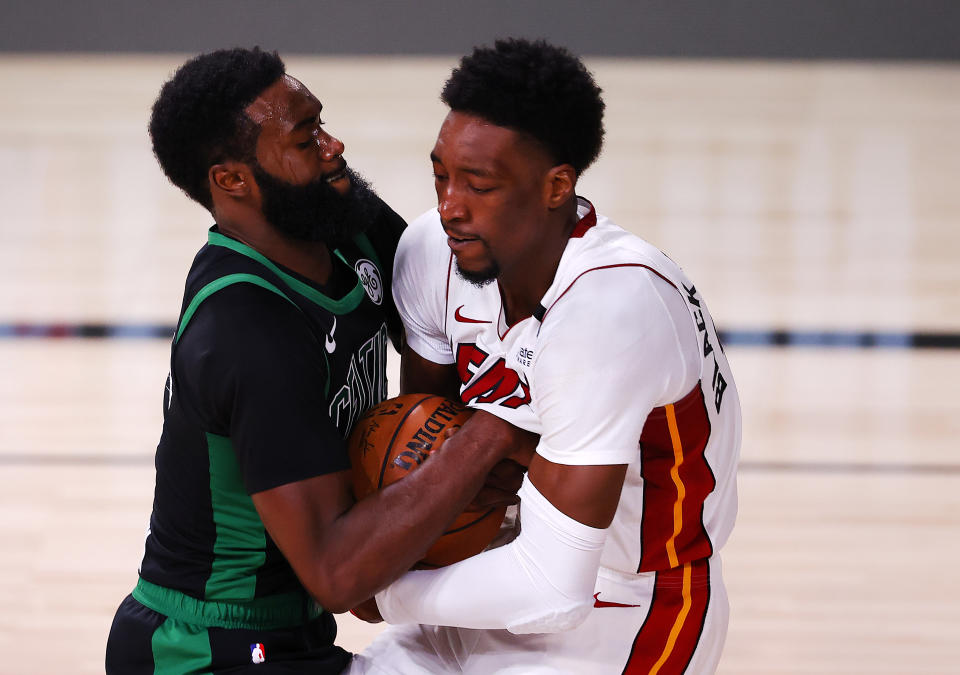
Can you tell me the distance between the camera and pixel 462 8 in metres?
8.64

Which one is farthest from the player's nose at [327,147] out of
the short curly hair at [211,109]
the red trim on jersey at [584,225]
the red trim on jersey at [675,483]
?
the red trim on jersey at [675,483]

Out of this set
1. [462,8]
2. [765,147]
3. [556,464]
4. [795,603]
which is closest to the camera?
[556,464]

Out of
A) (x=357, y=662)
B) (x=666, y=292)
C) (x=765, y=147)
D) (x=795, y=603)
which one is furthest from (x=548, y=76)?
(x=765, y=147)

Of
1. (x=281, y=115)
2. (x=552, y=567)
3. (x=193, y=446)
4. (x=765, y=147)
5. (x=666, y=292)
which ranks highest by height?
(x=765, y=147)

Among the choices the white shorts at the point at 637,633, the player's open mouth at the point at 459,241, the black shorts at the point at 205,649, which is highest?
the player's open mouth at the point at 459,241

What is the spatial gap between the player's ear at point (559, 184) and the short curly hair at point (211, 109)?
2.13 feet

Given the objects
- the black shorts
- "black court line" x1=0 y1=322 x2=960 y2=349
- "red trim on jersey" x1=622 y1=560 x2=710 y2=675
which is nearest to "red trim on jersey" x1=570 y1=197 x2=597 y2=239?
"red trim on jersey" x1=622 y1=560 x2=710 y2=675

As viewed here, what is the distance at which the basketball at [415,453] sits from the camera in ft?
6.81

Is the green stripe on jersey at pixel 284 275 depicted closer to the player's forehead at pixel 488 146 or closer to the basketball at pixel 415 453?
the basketball at pixel 415 453

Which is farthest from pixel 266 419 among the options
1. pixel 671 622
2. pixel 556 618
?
pixel 671 622

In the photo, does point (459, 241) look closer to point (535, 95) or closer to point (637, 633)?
point (535, 95)

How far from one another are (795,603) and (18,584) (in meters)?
2.55

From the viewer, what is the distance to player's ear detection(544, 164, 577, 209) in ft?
6.49

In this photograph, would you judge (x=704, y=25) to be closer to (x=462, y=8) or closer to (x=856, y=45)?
(x=856, y=45)
